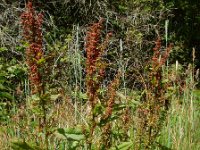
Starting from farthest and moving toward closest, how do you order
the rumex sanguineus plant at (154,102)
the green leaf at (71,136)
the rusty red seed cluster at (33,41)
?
1. the rumex sanguineus plant at (154,102)
2. the green leaf at (71,136)
3. the rusty red seed cluster at (33,41)

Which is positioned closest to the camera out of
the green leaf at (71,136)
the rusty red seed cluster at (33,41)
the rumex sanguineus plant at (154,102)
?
the rusty red seed cluster at (33,41)

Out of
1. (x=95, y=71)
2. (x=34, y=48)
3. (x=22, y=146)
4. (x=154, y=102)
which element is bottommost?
(x=22, y=146)

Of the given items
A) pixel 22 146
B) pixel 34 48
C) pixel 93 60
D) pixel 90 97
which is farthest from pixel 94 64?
pixel 22 146

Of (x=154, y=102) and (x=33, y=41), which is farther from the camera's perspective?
(x=154, y=102)

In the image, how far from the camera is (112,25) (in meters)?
8.40


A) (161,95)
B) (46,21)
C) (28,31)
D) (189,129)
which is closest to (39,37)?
(28,31)

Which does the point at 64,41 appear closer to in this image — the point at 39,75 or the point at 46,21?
the point at 46,21

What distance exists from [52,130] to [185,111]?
201cm

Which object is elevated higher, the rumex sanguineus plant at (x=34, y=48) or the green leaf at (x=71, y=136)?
the rumex sanguineus plant at (x=34, y=48)

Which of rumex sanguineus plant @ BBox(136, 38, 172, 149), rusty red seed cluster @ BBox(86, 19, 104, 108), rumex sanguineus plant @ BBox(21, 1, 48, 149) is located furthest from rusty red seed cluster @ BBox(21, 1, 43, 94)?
rumex sanguineus plant @ BBox(136, 38, 172, 149)

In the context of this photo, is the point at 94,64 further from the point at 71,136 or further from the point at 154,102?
the point at 154,102

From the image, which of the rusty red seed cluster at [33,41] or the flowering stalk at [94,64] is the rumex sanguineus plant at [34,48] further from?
the flowering stalk at [94,64]

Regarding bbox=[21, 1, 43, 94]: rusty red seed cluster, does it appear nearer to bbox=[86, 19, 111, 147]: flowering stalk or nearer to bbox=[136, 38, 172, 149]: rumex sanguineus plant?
bbox=[86, 19, 111, 147]: flowering stalk

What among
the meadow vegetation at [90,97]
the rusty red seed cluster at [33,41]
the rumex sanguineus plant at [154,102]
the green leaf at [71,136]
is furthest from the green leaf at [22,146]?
the rumex sanguineus plant at [154,102]
